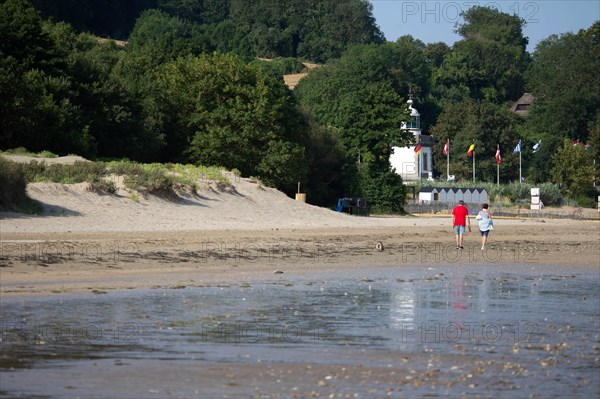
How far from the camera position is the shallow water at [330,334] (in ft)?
41.6

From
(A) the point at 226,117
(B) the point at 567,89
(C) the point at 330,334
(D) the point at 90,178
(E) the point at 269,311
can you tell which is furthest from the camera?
(B) the point at 567,89

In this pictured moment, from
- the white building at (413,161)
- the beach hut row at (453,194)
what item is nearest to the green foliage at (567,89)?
the white building at (413,161)

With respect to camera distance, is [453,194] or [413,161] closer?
[453,194]

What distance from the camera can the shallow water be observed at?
12680 millimetres

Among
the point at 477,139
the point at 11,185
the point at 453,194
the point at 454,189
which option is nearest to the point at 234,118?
the point at 11,185

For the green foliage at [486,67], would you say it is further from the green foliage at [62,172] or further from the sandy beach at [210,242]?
the green foliage at [62,172]

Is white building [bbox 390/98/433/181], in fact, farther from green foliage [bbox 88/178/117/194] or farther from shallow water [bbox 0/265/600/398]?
shallow water [bbox 0/265/600/398]

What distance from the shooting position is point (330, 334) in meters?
16.2

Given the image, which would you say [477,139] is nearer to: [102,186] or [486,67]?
[486,67]

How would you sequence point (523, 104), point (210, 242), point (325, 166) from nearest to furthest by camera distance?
point (210, 242) < point (325, 166) < point (523, 104)

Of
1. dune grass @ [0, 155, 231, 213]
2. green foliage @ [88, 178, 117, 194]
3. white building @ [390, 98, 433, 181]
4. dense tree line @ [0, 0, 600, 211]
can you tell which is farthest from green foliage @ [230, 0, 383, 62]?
green foliage @ [88, 178, 117, 194]

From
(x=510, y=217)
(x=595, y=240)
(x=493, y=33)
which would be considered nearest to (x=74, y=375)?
(x=595, y=240)

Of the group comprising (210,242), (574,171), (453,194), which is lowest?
(210,242)

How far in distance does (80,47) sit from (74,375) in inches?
1932
